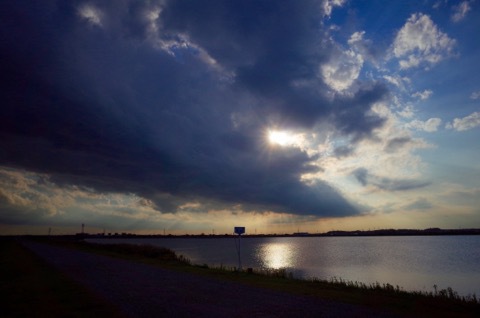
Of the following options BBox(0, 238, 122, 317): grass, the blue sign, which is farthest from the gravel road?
the blue sign

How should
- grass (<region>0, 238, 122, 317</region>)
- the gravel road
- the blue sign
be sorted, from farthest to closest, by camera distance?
the blue sign, grass (<region>0, 238, 122, 317</region>), the gravel road

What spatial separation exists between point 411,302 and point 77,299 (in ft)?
46.9

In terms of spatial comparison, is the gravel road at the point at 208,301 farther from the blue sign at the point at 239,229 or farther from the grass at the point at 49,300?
the blue sign at the point at 239,229

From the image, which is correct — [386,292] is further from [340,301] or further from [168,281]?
[168,281]

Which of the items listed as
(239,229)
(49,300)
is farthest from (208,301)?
(239,229)

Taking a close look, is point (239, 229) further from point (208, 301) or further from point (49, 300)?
point (49, 300)

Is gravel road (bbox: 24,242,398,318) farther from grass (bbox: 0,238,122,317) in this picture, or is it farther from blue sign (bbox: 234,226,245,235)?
blue sign (bbox: 234,226,245,235)

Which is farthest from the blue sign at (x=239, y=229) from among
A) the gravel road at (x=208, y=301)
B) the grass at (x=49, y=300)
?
the grass at (x=49, y=300)

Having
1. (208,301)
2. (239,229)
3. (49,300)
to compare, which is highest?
(239,229)

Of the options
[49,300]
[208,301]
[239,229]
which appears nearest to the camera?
[208,301]

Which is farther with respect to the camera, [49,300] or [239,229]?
[239,229]

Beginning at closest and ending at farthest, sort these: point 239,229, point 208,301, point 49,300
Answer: point 208,301, point 49,300, point 239,229

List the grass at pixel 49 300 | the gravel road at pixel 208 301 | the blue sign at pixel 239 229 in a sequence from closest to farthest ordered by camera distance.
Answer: the gravel road at pixel 208 301
the grass at pixel 49 300
the blue sign at pixel 239 229

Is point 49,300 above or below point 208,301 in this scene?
above
